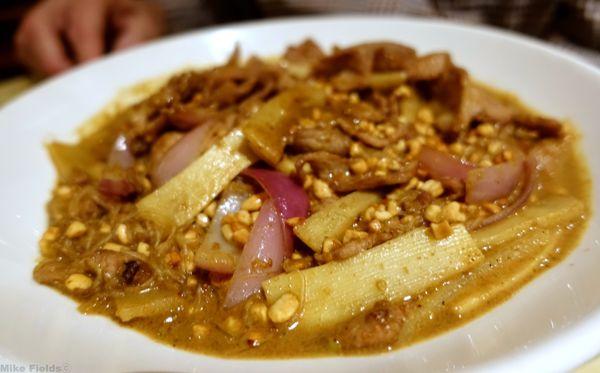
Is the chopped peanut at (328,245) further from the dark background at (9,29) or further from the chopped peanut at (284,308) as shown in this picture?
the dark background at (9,29)

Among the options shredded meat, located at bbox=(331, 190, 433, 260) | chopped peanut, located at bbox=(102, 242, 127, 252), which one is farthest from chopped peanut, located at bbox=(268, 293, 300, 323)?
chopped peanut, located at bbox=(102, 242, 127, 252)

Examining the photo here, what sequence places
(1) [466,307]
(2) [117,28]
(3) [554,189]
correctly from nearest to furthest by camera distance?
(1) [466,307], (3) [554,189], (2) [117,28]

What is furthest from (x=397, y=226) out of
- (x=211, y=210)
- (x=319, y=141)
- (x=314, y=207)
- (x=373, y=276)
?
(x=211, y=210)

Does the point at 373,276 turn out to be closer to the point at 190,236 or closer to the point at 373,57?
the point at 190,236

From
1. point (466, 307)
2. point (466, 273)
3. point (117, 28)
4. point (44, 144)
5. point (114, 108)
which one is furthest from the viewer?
point (117, 28)

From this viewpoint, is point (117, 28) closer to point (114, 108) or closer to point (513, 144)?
point (114, 108)

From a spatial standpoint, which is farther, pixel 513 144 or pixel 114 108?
pixel 114 108

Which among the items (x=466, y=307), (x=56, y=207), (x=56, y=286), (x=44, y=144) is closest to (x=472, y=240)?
(x=466, y=307)
